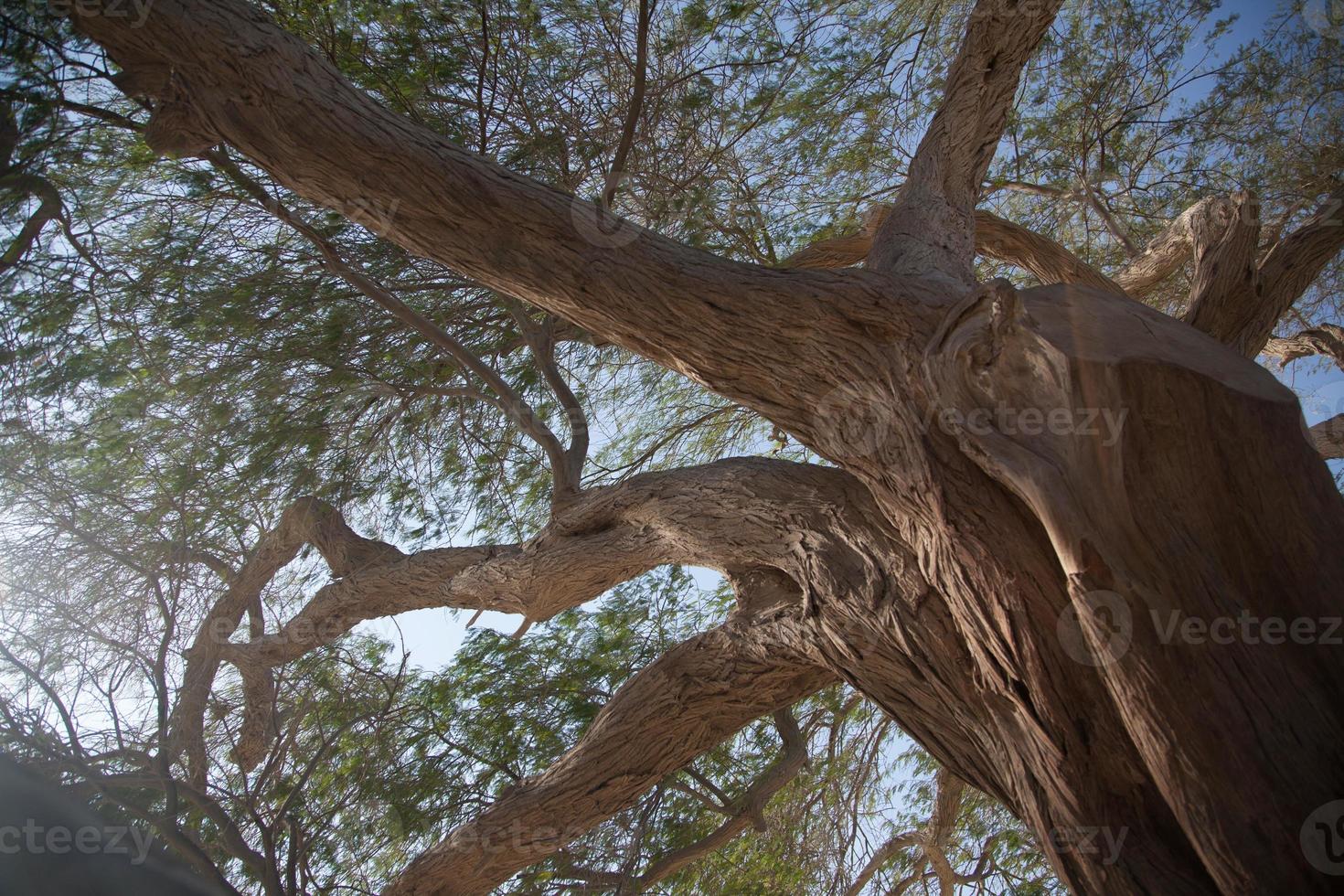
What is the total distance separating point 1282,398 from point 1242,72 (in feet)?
14.8

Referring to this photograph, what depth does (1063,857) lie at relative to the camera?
2.11 m

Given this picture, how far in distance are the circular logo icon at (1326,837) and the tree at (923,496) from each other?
0.03 meters

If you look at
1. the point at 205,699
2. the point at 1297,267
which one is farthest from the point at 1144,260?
the point at 205,699

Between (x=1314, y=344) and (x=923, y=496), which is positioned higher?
(x=1314, y=344)

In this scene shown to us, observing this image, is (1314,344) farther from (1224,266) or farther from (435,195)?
(435,195)

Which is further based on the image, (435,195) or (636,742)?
(636,742)

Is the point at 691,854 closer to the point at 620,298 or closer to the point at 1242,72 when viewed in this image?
the point at 620,298

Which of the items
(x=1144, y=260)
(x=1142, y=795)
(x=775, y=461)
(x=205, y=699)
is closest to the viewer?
(x=1142, y=795)

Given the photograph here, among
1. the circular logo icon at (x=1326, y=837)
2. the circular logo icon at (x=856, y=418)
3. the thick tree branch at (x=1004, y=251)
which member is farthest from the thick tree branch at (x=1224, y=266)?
the circular logo icon at (x=1326, y=837)

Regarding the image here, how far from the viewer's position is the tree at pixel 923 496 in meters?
2.02

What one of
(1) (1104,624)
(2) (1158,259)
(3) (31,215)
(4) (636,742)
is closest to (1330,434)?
(2) (1158,259)

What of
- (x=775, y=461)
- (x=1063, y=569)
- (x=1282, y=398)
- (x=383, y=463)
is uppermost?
(x=383, y=463)

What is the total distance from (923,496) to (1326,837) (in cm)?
108

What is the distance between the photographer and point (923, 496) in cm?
244
